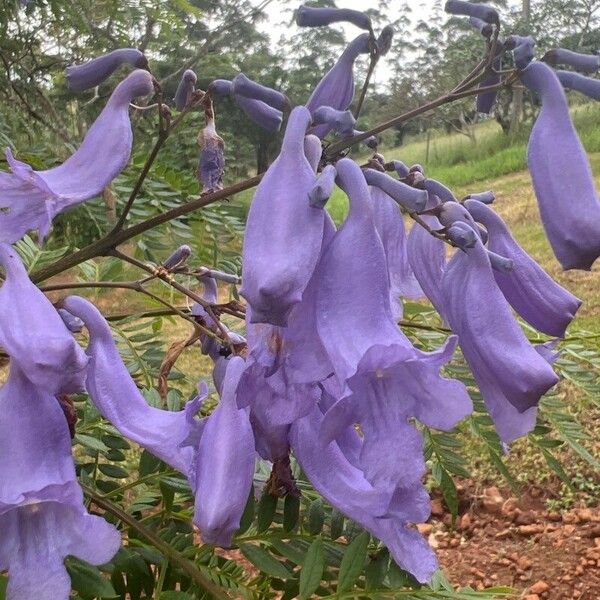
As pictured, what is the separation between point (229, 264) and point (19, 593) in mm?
820

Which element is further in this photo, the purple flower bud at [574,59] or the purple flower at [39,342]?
the purple flower bud at [574,59]

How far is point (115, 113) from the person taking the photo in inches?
32.5

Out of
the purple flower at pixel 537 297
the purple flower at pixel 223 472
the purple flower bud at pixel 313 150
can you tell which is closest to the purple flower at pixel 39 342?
the purple flower at pixel 223 472

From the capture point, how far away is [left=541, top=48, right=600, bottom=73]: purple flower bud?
738mm

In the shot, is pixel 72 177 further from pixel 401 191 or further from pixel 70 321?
pixel 401 191

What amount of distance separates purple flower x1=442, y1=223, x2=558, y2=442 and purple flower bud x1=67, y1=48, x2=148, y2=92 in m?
0.44

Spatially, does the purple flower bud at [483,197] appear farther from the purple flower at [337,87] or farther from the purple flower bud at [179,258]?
Answer: the purple flower bud at [179,258]

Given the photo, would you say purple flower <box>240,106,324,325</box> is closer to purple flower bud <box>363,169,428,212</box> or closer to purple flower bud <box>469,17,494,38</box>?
purple flower bud <box>363,169,428,212</box>

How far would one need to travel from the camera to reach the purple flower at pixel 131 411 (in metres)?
0.68

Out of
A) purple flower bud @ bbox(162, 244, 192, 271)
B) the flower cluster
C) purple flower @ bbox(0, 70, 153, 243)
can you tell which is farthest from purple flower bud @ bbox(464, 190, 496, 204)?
purple flower bud @ bbox(162, 244, 192, 271)

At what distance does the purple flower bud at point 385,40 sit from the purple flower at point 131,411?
38 centimetres

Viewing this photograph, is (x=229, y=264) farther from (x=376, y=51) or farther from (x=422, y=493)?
(x=422, y=493)

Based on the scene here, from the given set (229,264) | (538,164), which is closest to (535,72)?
(538,164)

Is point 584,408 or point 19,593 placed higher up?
point 19,593
